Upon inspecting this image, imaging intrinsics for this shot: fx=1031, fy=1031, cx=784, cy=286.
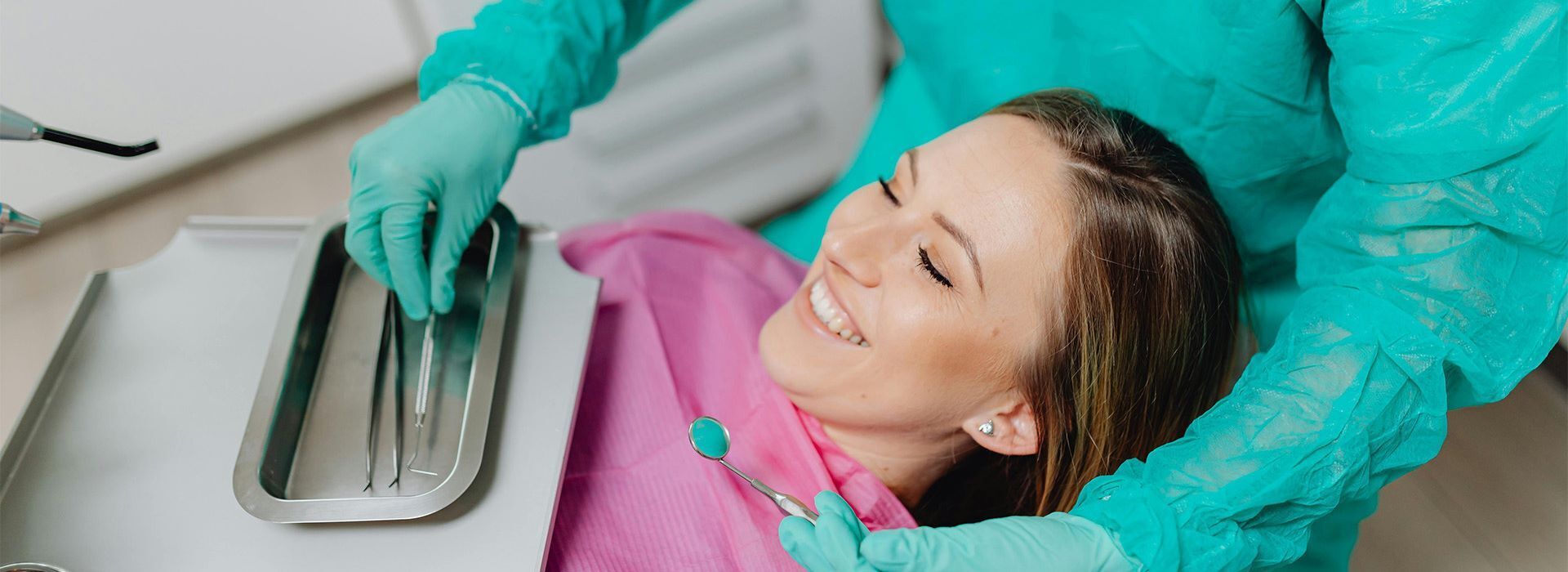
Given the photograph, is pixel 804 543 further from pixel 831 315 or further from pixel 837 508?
pixel 831 315

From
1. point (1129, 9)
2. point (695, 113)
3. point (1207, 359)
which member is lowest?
point (695, 113)

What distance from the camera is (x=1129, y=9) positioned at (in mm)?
1200

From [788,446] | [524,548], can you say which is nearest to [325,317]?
[524,548]

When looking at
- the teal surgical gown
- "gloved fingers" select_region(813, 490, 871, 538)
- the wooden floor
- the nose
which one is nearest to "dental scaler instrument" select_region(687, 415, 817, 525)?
"gloved fingers" select_region(813, 490, 871, 538)

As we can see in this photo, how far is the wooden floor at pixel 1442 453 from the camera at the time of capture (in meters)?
1.13

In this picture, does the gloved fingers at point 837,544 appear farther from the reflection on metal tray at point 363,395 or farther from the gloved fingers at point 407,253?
the gloved fingers at point 407,253

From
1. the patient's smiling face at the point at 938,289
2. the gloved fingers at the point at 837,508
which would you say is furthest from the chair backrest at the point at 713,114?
the gloved fingers at the point at 837,508

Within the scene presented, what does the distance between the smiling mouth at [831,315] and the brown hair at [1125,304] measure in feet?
0.55

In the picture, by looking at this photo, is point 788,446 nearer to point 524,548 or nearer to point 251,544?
point 524,548

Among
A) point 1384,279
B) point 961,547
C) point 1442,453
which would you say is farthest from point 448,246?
point 1442,453

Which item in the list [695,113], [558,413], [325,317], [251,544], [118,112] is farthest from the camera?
[695,113]

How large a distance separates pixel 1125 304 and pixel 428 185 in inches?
29.2

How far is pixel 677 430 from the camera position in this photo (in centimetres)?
118

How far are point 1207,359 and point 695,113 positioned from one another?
981 mm
